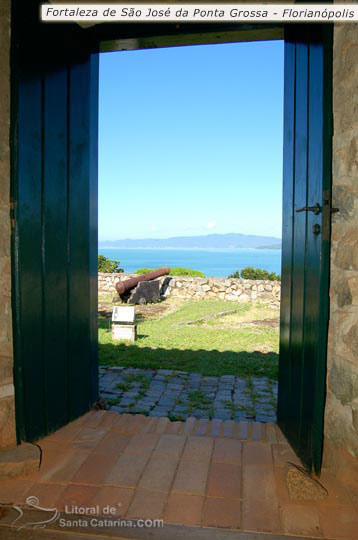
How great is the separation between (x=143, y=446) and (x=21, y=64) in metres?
2.52

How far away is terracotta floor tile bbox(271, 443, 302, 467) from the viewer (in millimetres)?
2459

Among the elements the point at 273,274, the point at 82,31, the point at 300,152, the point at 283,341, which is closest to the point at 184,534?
the point at 283,341

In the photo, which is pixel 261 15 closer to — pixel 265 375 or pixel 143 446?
pixel 143 446

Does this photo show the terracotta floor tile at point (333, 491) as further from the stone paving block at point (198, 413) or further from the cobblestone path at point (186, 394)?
the stone paving block at point (198, 413)

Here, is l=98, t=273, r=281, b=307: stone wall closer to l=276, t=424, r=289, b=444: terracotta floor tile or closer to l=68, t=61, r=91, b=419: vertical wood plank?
l=276, t=424, r=289, b=444: terracotta floor tile

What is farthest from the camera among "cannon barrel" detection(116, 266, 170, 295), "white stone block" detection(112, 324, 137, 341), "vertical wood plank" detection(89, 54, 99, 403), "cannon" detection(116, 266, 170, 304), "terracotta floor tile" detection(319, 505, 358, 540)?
"cannon" detection(116, 266, 170, 304)

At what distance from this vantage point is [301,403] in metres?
2.50

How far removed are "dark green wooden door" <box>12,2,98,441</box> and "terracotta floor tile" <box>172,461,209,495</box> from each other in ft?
3.30

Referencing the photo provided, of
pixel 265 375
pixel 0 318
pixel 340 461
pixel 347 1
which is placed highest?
pixel 347 1

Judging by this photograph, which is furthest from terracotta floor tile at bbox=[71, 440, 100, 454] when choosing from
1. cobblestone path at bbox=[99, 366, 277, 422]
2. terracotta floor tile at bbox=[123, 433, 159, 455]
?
cobblestone path at bbox=[99, 366, 277, 422]

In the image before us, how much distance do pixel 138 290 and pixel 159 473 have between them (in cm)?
989

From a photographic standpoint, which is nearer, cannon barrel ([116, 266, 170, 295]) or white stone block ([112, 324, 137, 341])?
white stone block ([112, 324, 137, 341])

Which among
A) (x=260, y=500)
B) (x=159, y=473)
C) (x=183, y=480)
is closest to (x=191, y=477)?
(x=183, y=480)

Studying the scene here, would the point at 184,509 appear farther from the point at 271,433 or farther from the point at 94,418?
the point at 94,418
